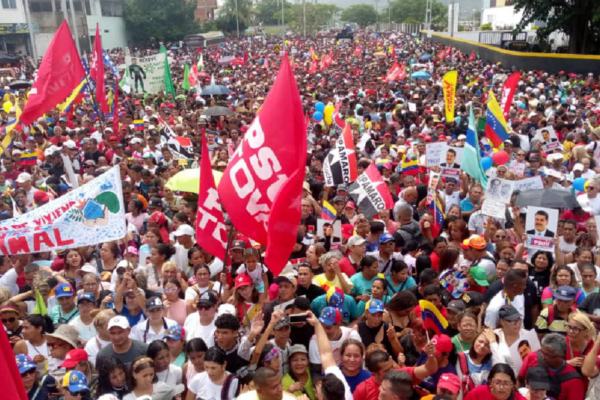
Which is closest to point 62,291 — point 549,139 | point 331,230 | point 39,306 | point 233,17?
point 39,306

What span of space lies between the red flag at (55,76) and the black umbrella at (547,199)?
7.70m

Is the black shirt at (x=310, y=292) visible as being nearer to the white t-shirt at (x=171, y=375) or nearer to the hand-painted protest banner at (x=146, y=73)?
the white t-shirt at (x=171, y=375)

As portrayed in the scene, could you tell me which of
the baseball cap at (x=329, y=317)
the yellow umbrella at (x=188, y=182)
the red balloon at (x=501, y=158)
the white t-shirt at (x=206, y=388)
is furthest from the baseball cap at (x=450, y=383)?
the red balloon at (x=501, y=158)

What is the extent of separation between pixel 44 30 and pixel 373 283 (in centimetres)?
5707

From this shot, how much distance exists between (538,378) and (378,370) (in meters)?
0.99

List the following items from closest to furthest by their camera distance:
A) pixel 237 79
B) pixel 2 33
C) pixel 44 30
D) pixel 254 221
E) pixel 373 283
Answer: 1. pixel 254 221
2. pixel 373 283
3. pixel 237 79
4. pixel 2 33
5. pixel 44 30

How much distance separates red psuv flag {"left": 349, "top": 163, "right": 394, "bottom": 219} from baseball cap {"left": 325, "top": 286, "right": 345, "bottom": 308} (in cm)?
233

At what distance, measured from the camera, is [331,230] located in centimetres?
691

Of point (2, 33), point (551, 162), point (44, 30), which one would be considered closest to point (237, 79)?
point (551, 162)

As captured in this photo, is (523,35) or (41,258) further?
(523,35)

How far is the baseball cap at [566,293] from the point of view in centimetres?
485

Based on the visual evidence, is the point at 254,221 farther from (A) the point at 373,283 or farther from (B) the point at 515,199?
(B) the point at 515,199

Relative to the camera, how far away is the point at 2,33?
1966 inches

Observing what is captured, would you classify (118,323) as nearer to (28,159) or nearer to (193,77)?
(28,159)
